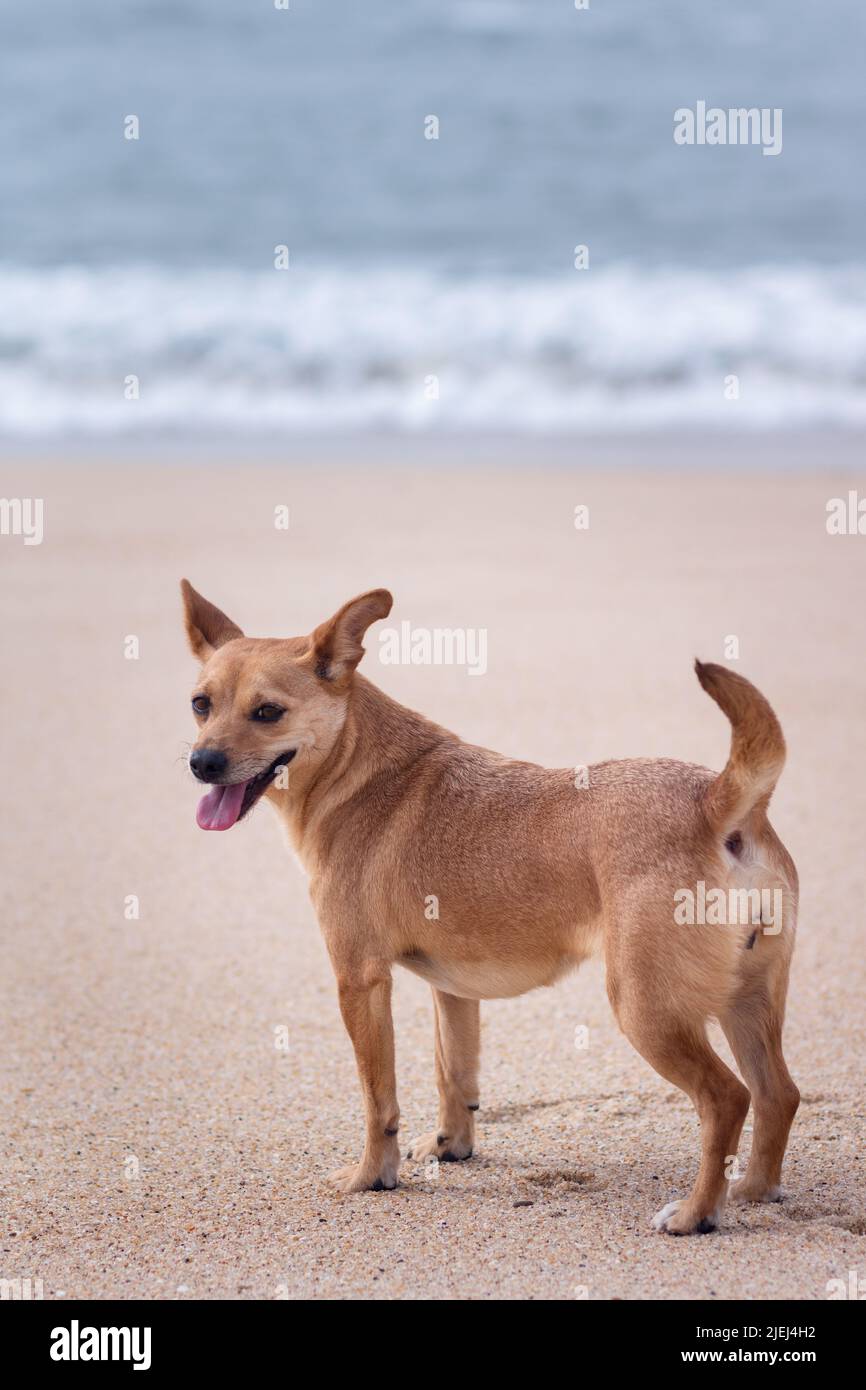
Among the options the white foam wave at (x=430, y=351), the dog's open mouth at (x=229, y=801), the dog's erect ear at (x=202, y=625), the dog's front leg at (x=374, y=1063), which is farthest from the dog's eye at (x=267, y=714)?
the white foam wave at (x=430, y=351)

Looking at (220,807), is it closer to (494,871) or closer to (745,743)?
(494,871)

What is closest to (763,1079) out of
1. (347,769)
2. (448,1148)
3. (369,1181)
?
(448,1148)

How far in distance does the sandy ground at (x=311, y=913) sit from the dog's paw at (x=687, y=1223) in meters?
0.04

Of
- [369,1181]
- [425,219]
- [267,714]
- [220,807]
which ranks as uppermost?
[425,219]

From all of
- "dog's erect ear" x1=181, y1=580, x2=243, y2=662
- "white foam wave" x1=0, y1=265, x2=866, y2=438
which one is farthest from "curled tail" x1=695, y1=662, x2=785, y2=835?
"white foam wave" x1=0, y1=265, x2=866, y2=438

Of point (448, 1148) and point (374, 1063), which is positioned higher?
point (374, 1063)

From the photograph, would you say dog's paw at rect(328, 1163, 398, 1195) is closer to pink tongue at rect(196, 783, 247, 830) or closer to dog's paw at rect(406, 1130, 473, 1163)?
dog's paw at rect(406, 1130, 473, 1163)

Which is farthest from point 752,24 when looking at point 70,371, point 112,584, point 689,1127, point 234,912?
point 689,1127

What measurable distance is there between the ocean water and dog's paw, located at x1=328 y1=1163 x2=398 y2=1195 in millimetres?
12358

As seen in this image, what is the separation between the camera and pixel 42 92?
2436 centimetres

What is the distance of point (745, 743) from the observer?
13.2ft

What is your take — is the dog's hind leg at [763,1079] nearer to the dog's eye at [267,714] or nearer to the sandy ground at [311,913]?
the sandy ground at [311,913]

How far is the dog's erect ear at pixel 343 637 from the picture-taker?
15.2 feet

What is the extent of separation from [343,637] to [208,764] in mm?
595
